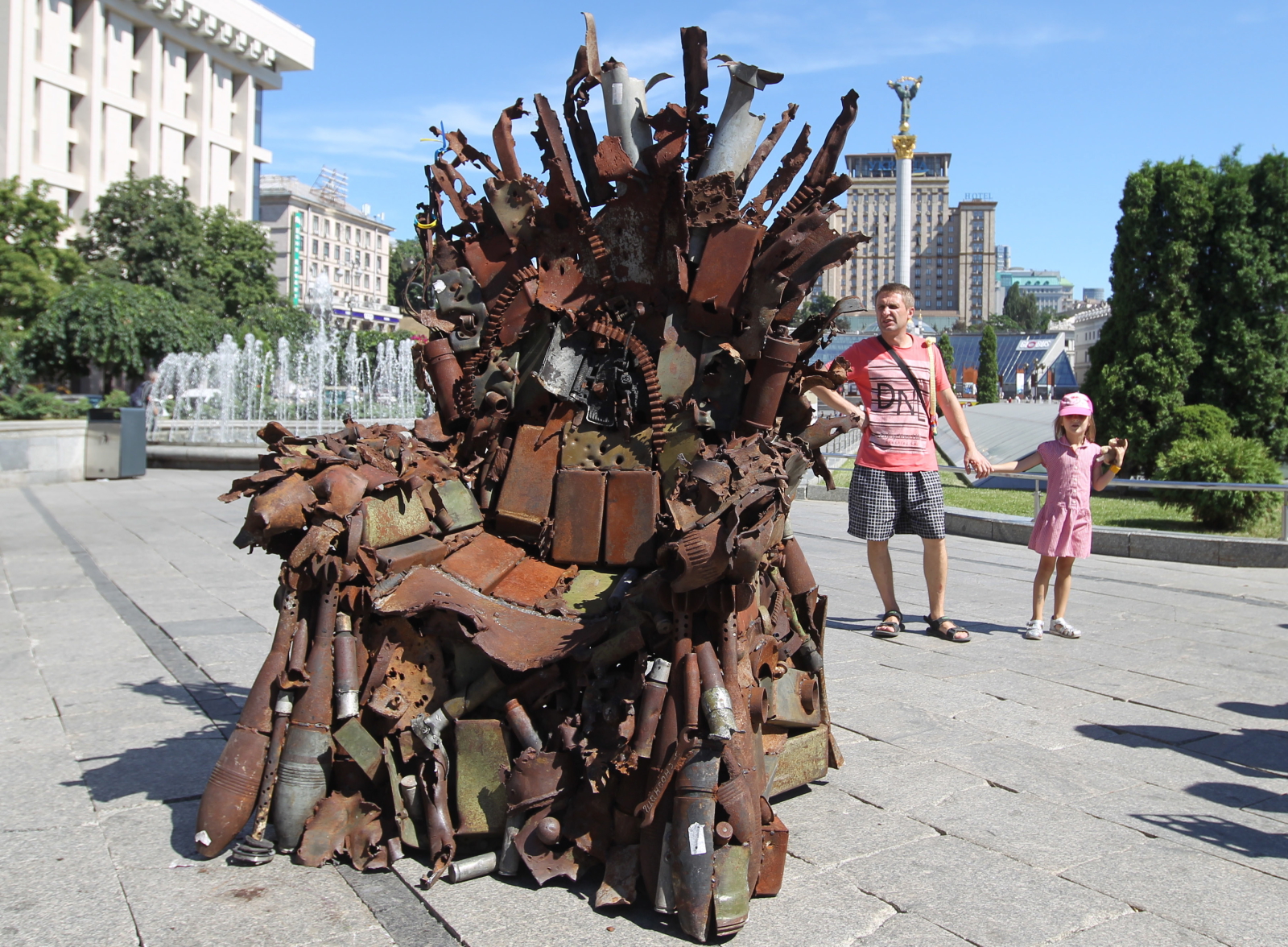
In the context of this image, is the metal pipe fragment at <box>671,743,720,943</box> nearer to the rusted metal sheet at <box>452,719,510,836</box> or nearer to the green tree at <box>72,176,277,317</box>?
the rusted metal sheet at <box>452,719,510,836</box>

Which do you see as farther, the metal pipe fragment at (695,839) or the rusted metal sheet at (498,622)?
the rusted metal sheet at (498,622)

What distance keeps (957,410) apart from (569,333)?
265cm

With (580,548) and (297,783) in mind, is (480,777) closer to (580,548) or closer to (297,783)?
(297,783)

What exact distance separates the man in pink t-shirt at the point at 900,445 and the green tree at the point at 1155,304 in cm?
1171

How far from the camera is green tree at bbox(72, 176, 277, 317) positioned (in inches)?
1694

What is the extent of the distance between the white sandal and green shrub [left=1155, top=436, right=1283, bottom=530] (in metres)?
5.46

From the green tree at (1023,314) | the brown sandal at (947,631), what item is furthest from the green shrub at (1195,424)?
the green tree at (1023,314)

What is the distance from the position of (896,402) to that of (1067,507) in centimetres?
113

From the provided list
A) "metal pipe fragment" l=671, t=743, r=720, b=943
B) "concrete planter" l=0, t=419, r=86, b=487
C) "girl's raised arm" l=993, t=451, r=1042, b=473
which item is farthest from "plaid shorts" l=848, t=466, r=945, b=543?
"concrete planter" l=0, t=419, r=86, b=487


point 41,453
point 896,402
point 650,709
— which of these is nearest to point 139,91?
point 41,453

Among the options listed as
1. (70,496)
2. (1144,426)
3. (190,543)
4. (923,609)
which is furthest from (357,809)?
(1144,426)

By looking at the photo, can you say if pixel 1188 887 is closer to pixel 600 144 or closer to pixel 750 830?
pixel 750 830

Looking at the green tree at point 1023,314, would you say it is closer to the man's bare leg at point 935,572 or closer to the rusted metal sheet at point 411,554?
the man's bare leg at point 935,572

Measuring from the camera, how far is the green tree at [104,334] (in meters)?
32.3
